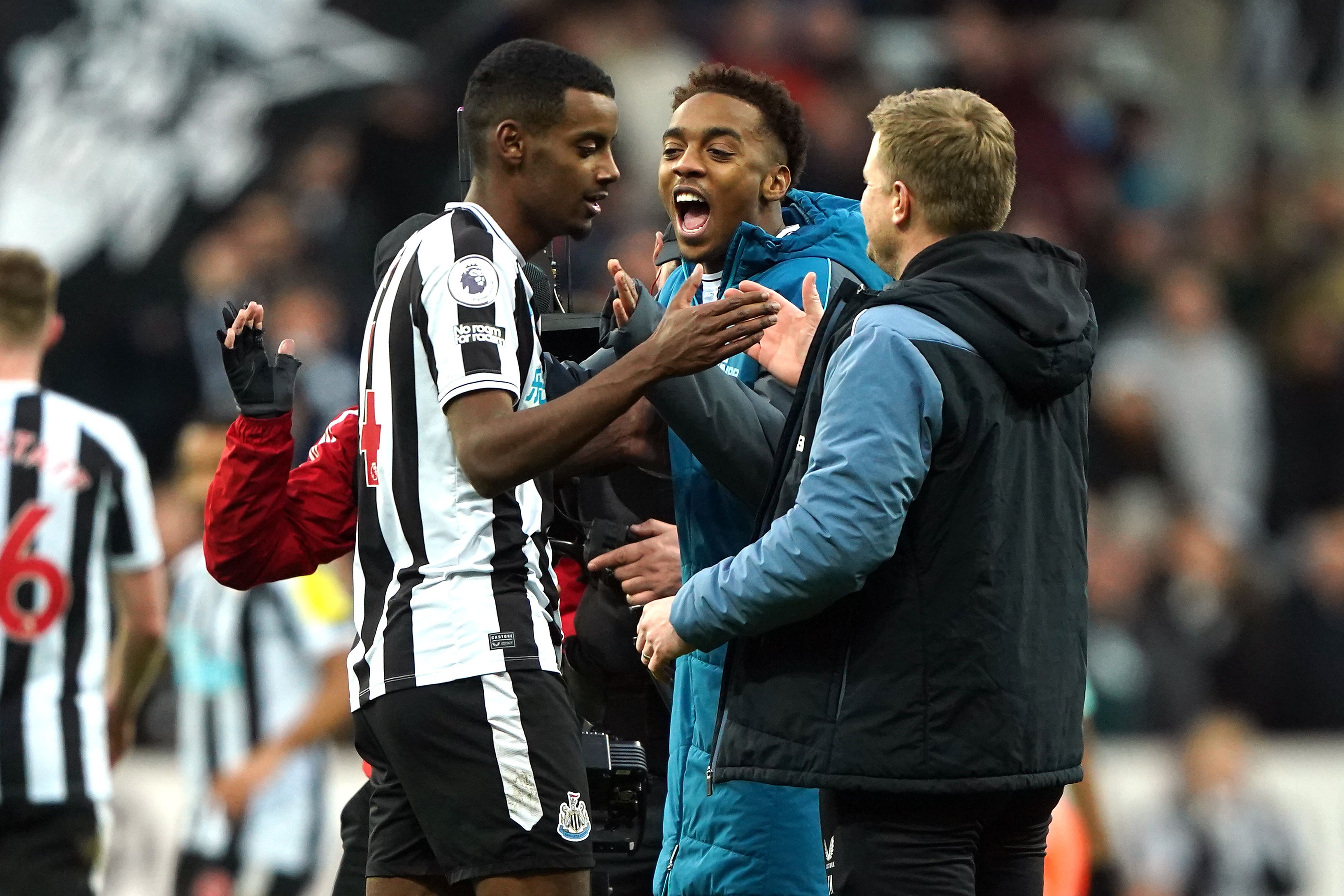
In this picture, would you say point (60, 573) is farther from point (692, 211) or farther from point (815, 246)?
point (815, 246)

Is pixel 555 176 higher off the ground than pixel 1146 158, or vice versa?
pixel 1146 158

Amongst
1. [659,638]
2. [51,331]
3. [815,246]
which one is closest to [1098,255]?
[51,331]

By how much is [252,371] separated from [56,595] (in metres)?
2.05

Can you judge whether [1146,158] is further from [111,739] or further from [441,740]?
[441,740]

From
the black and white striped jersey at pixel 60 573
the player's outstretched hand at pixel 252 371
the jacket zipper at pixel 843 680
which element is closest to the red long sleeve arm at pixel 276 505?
the player's outstretched hand at pixel 252 371

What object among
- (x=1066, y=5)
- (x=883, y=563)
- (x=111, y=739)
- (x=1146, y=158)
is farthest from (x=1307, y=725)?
(x=883, y=563)

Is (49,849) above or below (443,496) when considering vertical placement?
below

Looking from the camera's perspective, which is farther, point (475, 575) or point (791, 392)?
point (791, 392)

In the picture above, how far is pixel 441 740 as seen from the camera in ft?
10.2

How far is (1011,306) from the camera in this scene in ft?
9.61

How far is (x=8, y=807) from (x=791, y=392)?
264 centimetres

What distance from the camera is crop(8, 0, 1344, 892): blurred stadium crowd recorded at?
875 centimetres

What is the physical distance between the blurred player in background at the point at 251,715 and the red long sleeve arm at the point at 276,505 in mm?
3612

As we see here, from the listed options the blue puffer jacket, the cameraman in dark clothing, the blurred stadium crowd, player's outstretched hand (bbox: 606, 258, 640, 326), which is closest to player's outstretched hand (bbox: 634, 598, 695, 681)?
the cameraman in dark clothing
